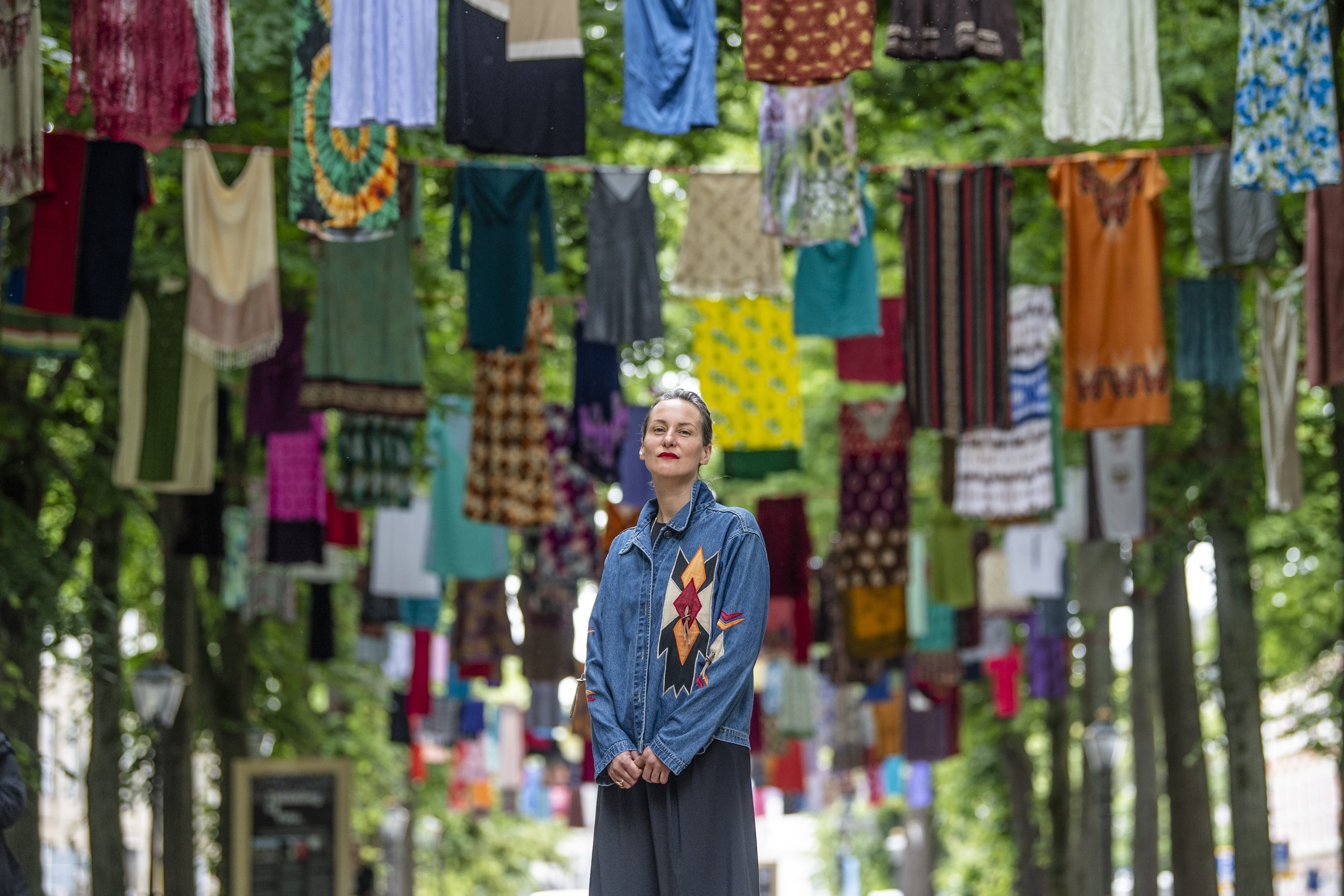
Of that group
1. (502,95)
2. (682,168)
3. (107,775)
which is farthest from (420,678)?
(502,95)

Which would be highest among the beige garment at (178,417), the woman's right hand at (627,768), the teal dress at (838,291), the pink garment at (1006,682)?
the teal dress at (838,291)

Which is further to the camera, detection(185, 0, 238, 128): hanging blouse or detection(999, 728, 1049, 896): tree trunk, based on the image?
detection(999, 728, 1049, 896): tree trunk

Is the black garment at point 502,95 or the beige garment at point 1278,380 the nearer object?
the black garment at point 502,95

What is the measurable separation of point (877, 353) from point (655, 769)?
11.6 m

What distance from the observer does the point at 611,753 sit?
602 centimetres

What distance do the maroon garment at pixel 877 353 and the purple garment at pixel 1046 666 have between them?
10529 millimetres

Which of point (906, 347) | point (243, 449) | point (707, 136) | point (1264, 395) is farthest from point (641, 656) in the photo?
point (243, 449)

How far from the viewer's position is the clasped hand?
5914 mm

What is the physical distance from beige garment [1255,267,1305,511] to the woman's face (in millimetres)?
10604

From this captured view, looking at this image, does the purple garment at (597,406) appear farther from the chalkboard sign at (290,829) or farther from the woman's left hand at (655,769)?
the woman's left hand at (655,769)

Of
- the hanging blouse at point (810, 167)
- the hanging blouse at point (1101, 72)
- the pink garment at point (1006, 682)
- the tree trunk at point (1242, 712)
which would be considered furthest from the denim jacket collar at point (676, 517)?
the pink garment at point (1006, 682)

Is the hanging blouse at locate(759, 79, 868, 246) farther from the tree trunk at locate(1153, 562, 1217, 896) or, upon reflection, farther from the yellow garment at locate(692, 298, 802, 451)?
the tree trunk at locate(1153, 562, 1217, 896)

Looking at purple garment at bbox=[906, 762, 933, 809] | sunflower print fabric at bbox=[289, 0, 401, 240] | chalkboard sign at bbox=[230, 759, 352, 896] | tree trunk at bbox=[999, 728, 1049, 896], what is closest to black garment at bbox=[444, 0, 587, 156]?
sunflower print fabric at bbox=[289, 0, 401, 240]

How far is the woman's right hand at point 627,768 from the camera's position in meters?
5.94
